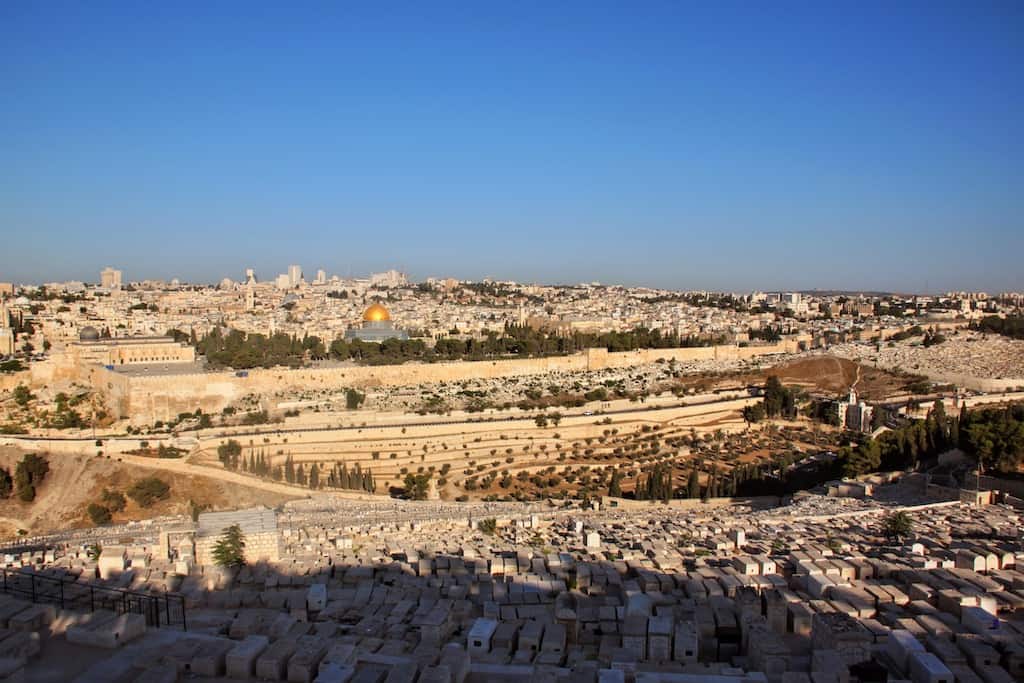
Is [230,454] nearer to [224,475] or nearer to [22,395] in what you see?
[224,475]

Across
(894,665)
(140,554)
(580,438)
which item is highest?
(894,665)

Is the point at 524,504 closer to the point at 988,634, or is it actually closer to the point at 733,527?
the point at 733,527

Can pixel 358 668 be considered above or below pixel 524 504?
above

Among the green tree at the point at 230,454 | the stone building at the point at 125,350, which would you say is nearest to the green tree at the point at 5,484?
the green tree at the point at 230,454

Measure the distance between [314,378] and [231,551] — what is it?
19131 millimetres

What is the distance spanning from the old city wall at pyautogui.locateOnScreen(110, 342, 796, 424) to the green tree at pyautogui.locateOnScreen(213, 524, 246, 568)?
15.7 metres

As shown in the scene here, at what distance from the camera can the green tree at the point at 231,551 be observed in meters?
8.14

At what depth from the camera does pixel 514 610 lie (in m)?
6.47

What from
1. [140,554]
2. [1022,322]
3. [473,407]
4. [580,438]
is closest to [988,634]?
[140,554]

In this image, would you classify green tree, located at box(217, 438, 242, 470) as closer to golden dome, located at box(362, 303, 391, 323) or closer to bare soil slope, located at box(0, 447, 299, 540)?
bare soil slope, located at box(0, 447, 299, 540)

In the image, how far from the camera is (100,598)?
6.60 meters

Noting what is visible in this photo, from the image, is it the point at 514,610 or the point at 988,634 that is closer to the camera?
the point at 988,634

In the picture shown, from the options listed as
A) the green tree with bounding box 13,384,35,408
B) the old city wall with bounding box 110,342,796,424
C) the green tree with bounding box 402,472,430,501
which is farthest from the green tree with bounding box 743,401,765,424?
the green tree with bounding box 13,384,35,408

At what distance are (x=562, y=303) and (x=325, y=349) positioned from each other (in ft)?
135
